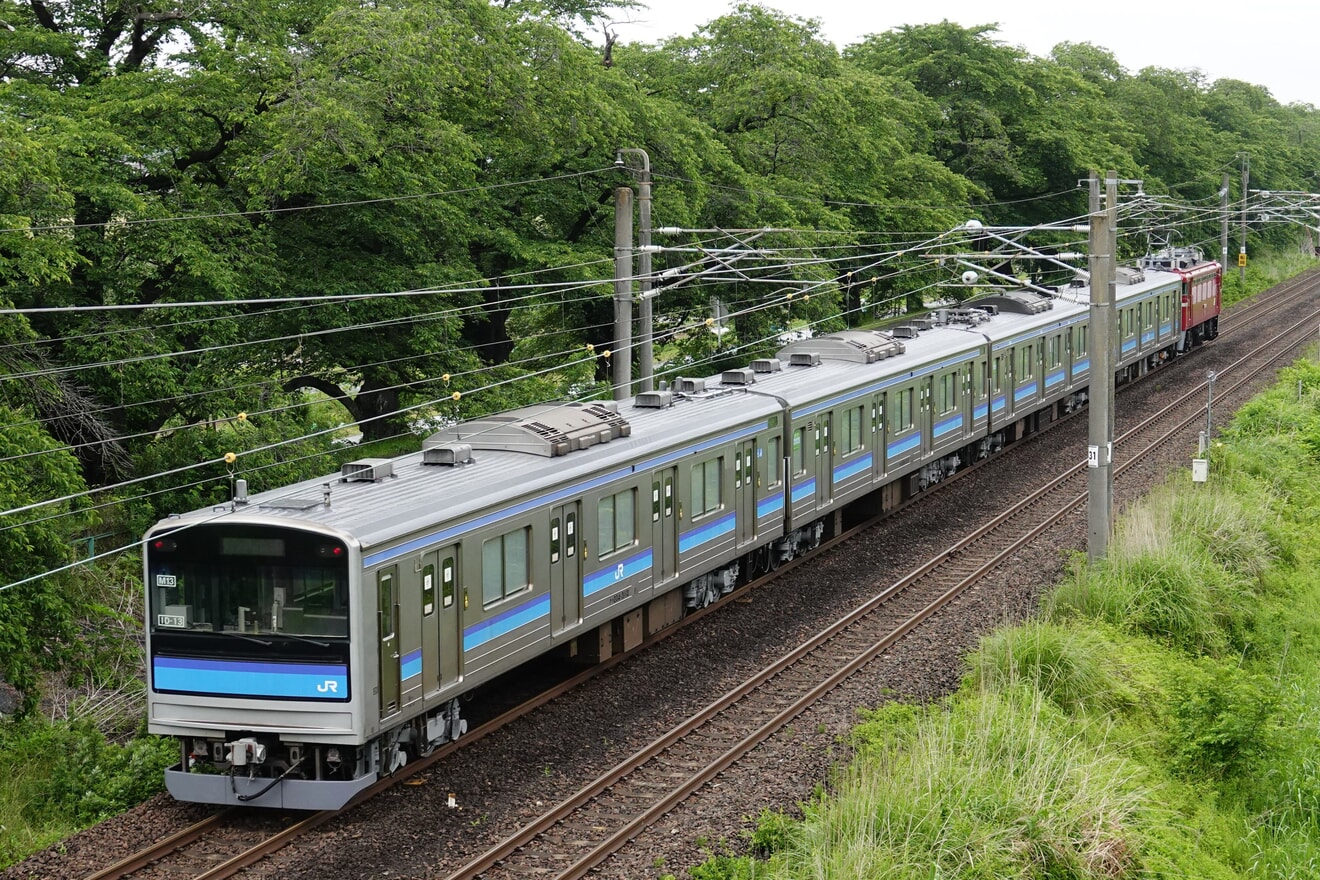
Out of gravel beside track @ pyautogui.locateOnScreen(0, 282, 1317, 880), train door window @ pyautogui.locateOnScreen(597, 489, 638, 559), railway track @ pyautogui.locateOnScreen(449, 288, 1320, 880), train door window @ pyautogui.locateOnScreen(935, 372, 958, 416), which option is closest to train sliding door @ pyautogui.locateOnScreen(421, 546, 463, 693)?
gravel beside track @ pyautogui.locateOnScreen(0, 282, 1317, 880)

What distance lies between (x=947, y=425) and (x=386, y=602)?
1598 centimetres

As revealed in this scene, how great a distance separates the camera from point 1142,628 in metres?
18.1

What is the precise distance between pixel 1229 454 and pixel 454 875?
19387 mm

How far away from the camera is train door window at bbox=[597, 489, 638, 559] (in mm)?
15719

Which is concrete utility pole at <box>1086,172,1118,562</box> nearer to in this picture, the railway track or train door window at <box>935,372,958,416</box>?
the railway track

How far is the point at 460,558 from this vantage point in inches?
520

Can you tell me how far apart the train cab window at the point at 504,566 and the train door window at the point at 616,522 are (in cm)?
153

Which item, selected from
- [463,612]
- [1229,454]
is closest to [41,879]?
[463,612]

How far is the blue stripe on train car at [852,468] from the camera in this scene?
2195cm

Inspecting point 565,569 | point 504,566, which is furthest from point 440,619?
point 565,569

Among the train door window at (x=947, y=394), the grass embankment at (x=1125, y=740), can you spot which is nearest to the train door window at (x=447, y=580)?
the grass embankment at (x=1125, y=740)

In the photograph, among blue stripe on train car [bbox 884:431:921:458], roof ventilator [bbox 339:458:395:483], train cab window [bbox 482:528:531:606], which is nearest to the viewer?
train cab window [bbox 482:528:531:606]

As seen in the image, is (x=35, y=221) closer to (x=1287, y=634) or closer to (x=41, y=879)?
(x=41, y=879)

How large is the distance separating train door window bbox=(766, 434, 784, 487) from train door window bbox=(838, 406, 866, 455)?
205 centimetres
